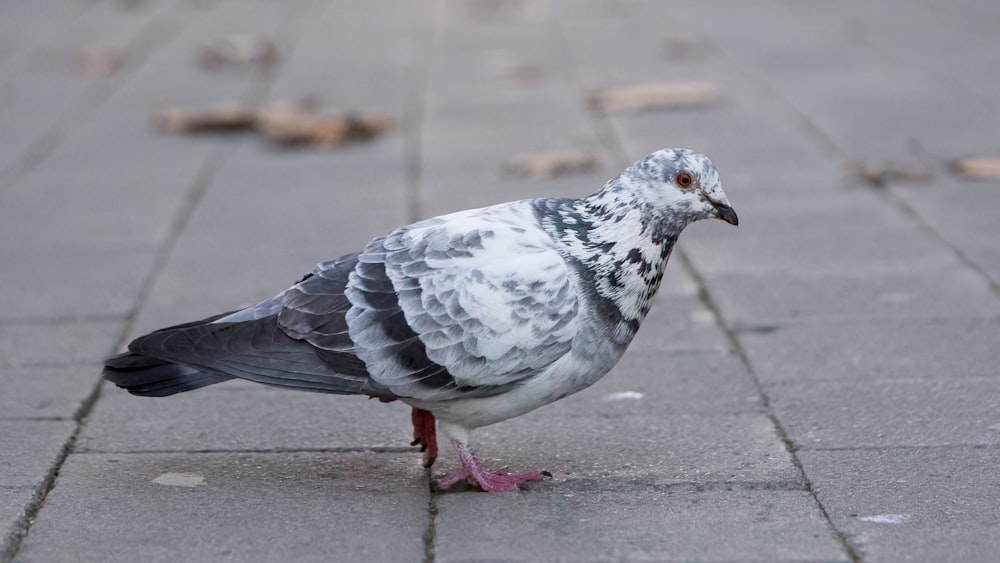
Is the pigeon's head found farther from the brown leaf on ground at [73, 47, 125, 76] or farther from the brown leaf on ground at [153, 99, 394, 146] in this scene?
the brown leaf on ground at [73, 47, 125, 76]

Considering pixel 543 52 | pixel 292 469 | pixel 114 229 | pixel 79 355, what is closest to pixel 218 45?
pixel 543 52

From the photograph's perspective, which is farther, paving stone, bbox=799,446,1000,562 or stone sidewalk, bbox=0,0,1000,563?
stone sidewalk, bbox=0,0,1000,563

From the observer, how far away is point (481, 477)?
11.7 feet

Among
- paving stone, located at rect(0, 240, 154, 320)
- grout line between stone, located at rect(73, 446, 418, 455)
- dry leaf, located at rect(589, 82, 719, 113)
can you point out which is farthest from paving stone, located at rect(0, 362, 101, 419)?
dry leaf, located at rect(589, 82, 719, 113)

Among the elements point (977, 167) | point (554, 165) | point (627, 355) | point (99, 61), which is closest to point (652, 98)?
point (554, 165)

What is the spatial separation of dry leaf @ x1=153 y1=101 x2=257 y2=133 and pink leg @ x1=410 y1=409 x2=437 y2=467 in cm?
520

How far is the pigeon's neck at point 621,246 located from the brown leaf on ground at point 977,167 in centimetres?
393

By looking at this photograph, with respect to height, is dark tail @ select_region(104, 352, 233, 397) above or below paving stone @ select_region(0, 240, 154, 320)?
above

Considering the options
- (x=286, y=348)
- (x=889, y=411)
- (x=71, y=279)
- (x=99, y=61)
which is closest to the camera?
(x=286, y=348)

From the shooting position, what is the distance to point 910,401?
13.7 ft

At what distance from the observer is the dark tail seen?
3.57m

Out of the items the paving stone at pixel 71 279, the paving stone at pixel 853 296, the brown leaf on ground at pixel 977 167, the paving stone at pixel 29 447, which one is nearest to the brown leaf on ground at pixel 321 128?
the paving stone at pixel 71 279

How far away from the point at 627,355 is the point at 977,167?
3.17 m

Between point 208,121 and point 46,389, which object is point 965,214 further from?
point 208,121
